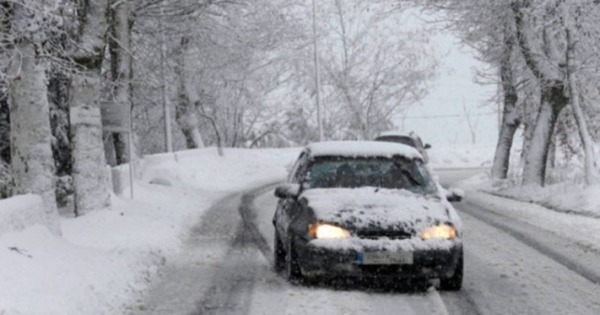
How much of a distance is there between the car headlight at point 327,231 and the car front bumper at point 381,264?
0.28 ft

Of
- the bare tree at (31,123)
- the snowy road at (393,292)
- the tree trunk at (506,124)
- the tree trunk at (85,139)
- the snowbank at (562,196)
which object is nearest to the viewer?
the snowy road at (393,292)

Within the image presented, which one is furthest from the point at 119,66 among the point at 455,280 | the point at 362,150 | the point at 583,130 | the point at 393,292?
the point at 455,280

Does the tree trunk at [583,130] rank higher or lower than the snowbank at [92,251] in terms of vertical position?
higher

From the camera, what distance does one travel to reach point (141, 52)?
21844 millimetres

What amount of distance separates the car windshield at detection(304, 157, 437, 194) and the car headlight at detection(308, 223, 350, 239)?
41.8 inches

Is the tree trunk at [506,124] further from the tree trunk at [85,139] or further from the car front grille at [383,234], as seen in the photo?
the car front grille at [383,234]

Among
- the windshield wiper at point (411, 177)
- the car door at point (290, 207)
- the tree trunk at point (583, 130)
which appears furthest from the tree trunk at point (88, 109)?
the tree trunk at point (583, 130)

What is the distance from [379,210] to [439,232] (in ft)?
2.16

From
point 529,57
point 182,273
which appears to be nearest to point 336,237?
point 182,273

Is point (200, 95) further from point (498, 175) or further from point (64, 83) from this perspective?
point (64, 83)

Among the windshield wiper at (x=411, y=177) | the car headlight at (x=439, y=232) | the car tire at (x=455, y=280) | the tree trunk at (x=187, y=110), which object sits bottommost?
the car tire at (x=455, y=280)

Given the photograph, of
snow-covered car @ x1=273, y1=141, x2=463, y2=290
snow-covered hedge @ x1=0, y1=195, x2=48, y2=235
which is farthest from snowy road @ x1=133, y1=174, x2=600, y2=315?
snow-covered hedge @ x1=0, y1=195, x2=48, y2=235

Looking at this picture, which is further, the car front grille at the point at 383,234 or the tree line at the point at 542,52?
the tree line at the point at 542,52

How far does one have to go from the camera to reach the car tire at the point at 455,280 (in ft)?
25.8
